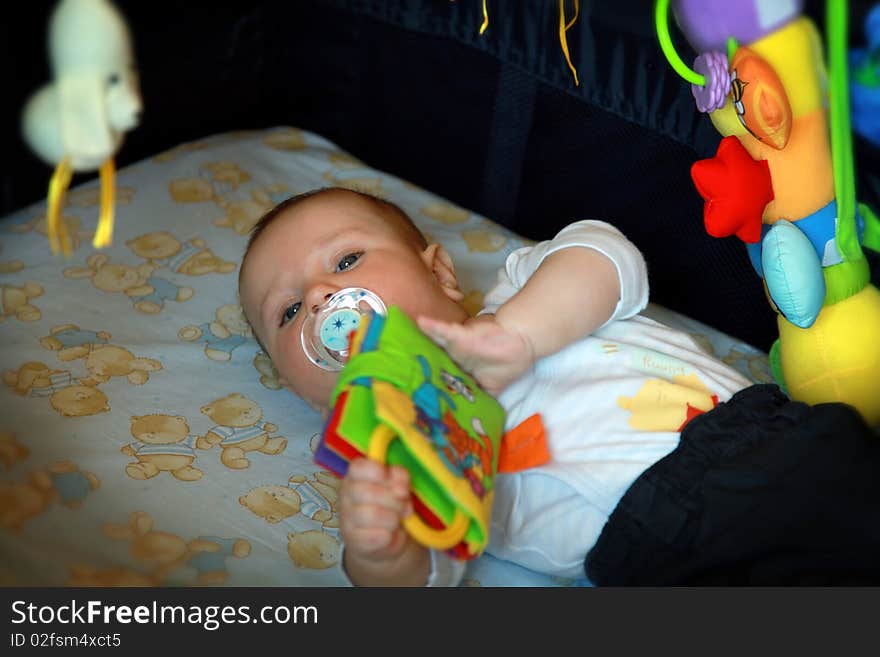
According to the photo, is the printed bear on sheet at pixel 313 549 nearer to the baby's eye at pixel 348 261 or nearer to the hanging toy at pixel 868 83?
the baby's eye at pixel 348 261

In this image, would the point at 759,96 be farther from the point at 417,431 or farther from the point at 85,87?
the point at 85,87

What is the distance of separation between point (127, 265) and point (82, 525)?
0.48 metres

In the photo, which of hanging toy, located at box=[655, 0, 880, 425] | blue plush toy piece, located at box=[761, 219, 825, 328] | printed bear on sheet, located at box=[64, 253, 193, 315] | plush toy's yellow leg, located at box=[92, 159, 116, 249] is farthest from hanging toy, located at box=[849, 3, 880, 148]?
printed bear on sheet, located at box=[64, 253, 193, 315]

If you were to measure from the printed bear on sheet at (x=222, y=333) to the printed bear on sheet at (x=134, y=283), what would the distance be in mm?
A: 58

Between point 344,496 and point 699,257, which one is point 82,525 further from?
point 699,257

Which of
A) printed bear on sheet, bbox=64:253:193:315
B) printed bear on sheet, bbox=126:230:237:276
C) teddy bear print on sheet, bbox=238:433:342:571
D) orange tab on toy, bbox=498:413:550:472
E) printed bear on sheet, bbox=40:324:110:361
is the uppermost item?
orange tab on toy, bbox=498:413:550:472

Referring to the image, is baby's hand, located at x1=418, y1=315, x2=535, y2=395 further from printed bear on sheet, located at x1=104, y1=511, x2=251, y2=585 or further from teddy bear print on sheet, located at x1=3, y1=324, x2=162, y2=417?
teddy bear print on sheet, located at x1=3, y1=324, x2=162, y2=417

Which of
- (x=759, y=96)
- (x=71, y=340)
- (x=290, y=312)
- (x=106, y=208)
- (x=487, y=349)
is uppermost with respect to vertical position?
(x=759, y=96)

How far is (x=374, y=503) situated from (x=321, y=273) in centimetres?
35

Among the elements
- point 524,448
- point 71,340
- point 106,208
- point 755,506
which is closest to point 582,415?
point 524,448

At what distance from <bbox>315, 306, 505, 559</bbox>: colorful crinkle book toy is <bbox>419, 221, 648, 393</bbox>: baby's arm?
46mm

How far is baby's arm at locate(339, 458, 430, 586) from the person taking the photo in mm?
721

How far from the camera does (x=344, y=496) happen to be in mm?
753

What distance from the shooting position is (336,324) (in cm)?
93
